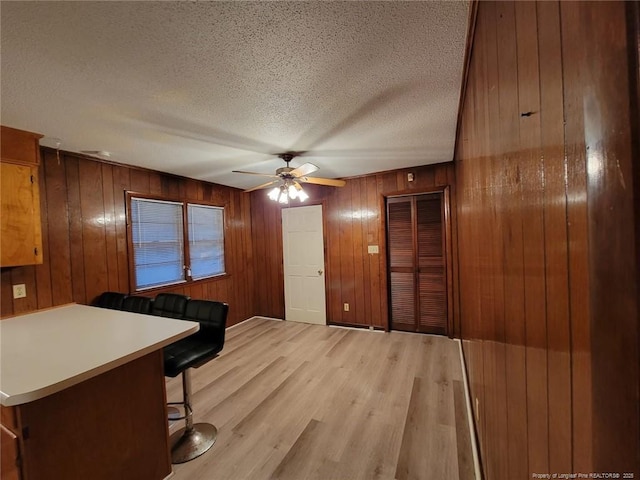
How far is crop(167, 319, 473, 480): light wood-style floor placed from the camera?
5.51ft

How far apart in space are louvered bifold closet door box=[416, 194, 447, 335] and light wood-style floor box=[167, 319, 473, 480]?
0.29 meters

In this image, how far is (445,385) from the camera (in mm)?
2506

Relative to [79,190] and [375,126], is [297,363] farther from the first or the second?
[79,190]

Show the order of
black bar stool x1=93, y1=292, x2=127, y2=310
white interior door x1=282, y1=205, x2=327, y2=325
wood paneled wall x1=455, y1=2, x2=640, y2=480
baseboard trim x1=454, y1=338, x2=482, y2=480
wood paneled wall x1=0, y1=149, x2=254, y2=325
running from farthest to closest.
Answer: white interior door x1=282, y1=205, x2=327, y2=325
black bar stool x1=93, y1=292, x2=127, y2=310
wood paneled wall x1=0, y1=149, x2=254, y2=325
baseboard trim x1=454, y1=338, x2=482, y2=480
wood paneled wall x1=455, y1=2, x2=640, y2=480

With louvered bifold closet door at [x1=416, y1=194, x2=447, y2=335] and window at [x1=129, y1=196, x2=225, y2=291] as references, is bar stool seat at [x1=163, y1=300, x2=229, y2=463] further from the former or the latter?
louvered bifold closet door at [x1=416, y1=194, x2=447, y2=335]

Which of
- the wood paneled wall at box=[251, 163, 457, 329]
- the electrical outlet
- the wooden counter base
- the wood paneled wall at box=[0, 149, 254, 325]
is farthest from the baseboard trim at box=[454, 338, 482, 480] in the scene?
the electrical outlet

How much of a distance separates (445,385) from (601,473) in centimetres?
249

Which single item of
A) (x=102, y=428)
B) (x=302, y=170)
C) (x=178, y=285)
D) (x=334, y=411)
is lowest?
(x=334, y=411)

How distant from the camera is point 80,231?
279 centimetres

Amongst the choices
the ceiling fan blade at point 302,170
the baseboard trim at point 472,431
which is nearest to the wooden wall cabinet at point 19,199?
the ceiling fan blade at point 302,170

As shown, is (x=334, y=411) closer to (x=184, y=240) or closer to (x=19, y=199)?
(x=184, y=240)

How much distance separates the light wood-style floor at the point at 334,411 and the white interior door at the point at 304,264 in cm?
96

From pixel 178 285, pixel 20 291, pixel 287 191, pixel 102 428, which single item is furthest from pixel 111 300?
pixel 287 191

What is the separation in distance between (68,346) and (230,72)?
168 cm
